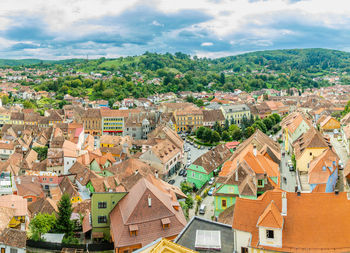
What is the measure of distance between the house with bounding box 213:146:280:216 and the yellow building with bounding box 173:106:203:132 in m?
57.1

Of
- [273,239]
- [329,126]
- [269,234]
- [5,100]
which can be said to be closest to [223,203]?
[269,234]

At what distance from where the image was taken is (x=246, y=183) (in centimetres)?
3328

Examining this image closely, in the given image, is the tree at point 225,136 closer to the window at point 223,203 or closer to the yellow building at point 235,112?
the yellow building at point 235,112

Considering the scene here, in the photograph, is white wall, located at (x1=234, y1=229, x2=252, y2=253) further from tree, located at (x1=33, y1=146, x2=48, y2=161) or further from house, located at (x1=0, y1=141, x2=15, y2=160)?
house, located at (x1=0, y1=141, x2=15, y2=160)

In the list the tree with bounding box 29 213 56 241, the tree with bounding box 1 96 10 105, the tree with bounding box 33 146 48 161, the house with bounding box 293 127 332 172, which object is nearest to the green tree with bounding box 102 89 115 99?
the tree with bounding box 1 96 10 105

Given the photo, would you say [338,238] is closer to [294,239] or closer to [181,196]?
[294,239]

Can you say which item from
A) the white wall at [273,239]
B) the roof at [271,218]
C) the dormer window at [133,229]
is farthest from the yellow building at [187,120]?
the white wall at [273,239]

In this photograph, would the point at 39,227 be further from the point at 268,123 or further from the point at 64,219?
the point at 268,123

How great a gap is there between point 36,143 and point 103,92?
6427 cm

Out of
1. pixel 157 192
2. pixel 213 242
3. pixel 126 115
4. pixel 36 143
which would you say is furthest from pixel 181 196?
pixel 126 115

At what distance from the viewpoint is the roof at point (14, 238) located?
87.4 ft

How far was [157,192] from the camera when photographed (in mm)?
29281

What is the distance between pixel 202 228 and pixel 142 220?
18.7 ft

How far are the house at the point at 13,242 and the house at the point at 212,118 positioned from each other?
72.9m
